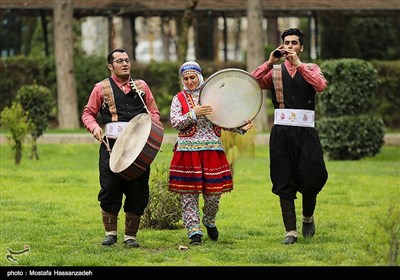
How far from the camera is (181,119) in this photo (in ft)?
35.4

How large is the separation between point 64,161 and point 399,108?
10.7 m

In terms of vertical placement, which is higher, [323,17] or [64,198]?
[323,17]

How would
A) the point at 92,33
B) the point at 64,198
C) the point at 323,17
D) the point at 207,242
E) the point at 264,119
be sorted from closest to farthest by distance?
the point at 207,242
the point at 64,198
the point at 264,119
the point at 323,17
the point at 92,33

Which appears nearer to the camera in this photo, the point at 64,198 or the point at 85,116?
the point at 85,116

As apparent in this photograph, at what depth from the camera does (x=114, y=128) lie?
10.8 metres

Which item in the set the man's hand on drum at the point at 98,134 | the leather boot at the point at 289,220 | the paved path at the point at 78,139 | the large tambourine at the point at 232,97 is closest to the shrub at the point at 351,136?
the paved path at the point at 78,139

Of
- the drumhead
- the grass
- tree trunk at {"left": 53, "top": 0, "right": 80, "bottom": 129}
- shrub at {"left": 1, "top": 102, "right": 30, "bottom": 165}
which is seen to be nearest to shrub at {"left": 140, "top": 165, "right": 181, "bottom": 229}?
the grass

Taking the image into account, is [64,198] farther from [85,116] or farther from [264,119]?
[264,119]

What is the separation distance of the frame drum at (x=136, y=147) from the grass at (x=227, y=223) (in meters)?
0.76

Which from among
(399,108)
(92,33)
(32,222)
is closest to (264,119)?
(399,108)

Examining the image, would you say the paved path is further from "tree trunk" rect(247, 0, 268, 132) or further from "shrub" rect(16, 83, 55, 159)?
"tree trunk" rect(247, 0, 268, 132)

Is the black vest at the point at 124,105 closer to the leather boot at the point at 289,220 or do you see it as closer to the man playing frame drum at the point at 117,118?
the man playing frame drum at the point at 117,118

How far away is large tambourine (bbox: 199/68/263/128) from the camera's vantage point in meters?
10.9

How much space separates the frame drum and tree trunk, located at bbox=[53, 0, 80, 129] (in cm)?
1849
